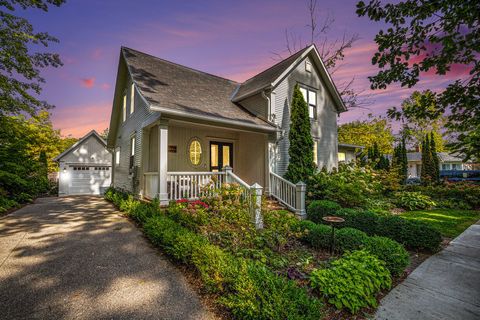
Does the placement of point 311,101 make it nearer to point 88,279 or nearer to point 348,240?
point 348,240

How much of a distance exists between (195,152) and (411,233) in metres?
8.06

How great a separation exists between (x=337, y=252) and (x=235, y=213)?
7.96 ft

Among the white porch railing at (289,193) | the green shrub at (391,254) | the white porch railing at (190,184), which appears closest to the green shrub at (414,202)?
the white porch railing at (289,193)

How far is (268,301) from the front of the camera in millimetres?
2568

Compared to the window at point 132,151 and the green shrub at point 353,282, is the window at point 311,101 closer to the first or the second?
the window at point 132,151

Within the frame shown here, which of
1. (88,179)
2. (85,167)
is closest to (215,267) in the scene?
(88,179)

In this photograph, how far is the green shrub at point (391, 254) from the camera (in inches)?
153

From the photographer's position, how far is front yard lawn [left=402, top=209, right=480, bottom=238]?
6.76m

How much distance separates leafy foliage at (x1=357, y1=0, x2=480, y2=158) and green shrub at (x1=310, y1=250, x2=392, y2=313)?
6.87 feet

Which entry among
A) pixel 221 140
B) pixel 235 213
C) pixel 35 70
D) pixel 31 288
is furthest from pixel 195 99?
pixel 35 70

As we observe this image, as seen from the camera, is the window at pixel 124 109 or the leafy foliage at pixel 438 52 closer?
the leafy foliage at pixel 438 52

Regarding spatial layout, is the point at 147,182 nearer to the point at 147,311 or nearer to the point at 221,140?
the point at 221,140

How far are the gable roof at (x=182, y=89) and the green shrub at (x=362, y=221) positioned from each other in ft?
16.0

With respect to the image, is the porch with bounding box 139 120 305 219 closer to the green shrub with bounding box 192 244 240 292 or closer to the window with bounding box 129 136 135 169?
the window with bounding box 129 136 135 169
